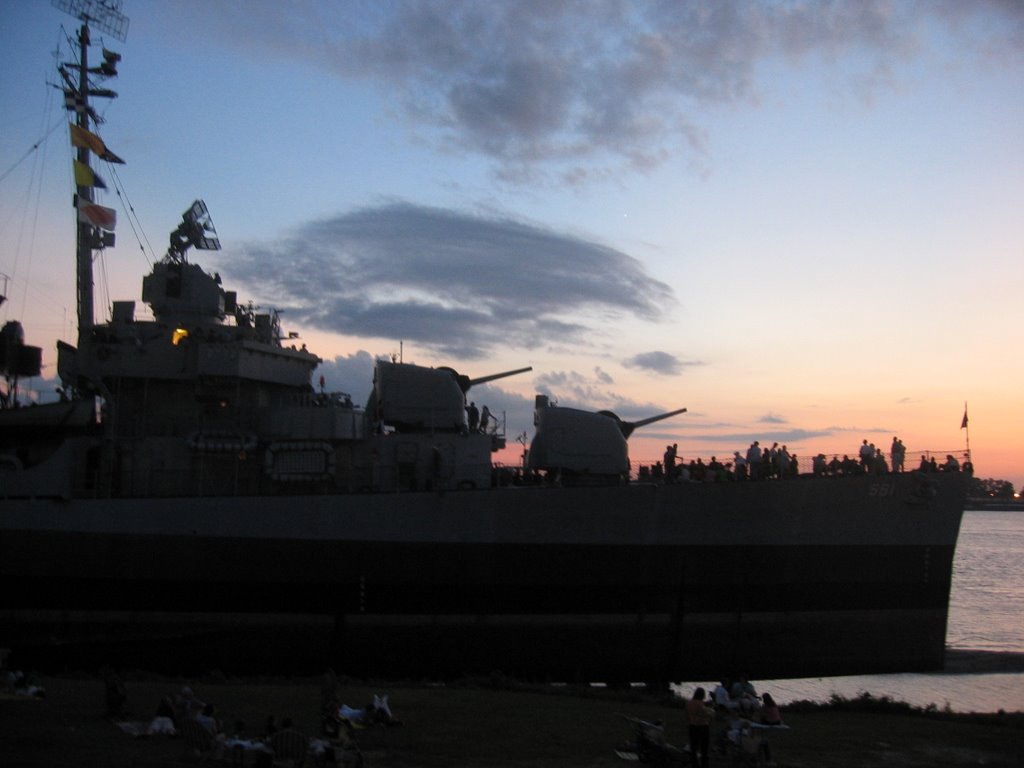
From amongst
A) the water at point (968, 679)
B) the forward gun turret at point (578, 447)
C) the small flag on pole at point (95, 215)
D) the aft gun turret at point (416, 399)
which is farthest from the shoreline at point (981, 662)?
the small flag on pole at point (95, 215)

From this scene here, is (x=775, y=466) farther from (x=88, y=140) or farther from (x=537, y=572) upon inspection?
(x=88, y=140)

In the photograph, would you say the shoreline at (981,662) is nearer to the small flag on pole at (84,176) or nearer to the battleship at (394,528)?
the battleship at (394,528)

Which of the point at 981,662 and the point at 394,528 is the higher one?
the point at 394,528

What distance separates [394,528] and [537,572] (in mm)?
3461

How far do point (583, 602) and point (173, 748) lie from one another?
13.7 m

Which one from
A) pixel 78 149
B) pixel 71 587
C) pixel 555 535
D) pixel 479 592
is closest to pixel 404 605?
pixel 479 592

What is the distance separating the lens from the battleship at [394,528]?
21.1m

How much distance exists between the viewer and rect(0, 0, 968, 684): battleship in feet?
69.2

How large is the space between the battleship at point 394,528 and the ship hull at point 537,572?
5cm

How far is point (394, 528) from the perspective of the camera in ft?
71.1

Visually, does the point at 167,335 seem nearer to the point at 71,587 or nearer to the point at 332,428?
the point at 332,428

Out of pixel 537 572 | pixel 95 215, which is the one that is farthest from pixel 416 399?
pixel 95 215

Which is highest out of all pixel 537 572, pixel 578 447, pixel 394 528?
pixel 578 447

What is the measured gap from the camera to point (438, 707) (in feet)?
42.6
